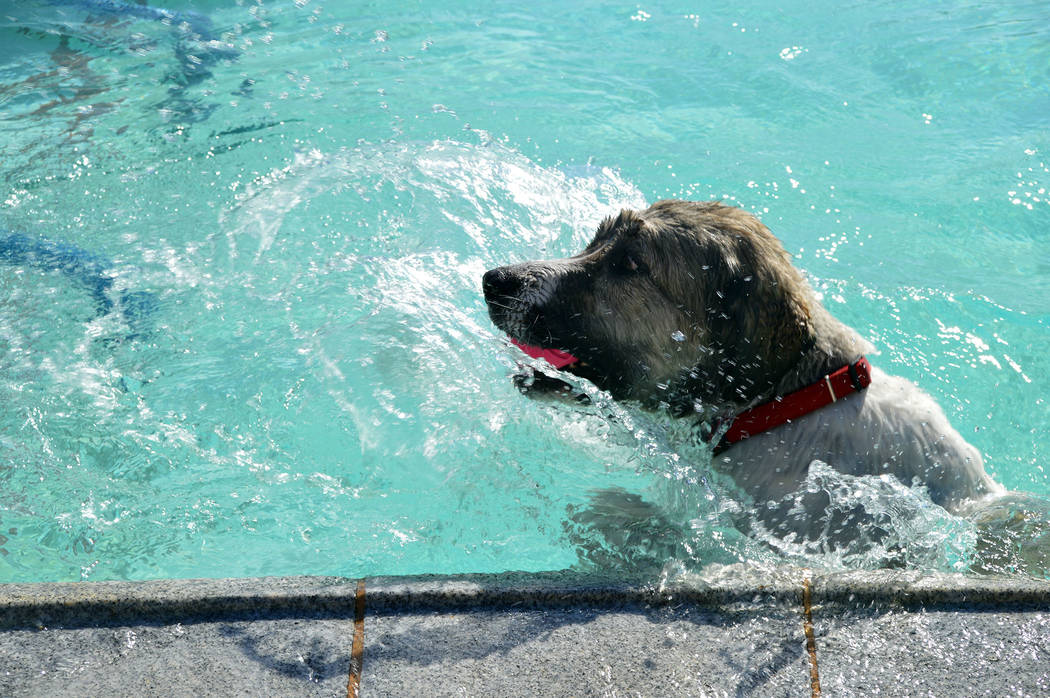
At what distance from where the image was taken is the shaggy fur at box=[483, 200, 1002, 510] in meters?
3.87

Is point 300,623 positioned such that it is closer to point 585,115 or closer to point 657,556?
point 657,556

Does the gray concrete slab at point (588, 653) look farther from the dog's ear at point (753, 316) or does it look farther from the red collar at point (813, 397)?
the dog's ear at point (753, 316)

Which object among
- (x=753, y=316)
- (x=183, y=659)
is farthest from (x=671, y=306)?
(x=183, y=659)

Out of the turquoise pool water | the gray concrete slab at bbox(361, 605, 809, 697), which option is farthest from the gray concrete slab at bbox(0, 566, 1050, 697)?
the turquoise pool water

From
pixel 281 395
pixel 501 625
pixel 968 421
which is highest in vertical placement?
pixel 501 625

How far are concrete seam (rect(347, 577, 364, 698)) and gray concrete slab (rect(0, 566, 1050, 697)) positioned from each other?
11mm

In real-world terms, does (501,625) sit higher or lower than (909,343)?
higher

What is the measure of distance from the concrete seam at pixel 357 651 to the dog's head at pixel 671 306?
1.70m

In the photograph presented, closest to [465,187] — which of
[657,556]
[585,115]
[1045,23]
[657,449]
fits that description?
[585,115]

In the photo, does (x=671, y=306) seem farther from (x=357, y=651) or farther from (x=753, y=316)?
(x=357, y=651)

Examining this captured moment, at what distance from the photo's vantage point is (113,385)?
525cm

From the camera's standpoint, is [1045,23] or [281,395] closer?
[281,395]

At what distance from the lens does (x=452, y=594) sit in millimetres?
2957

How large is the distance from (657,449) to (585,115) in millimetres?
6219
